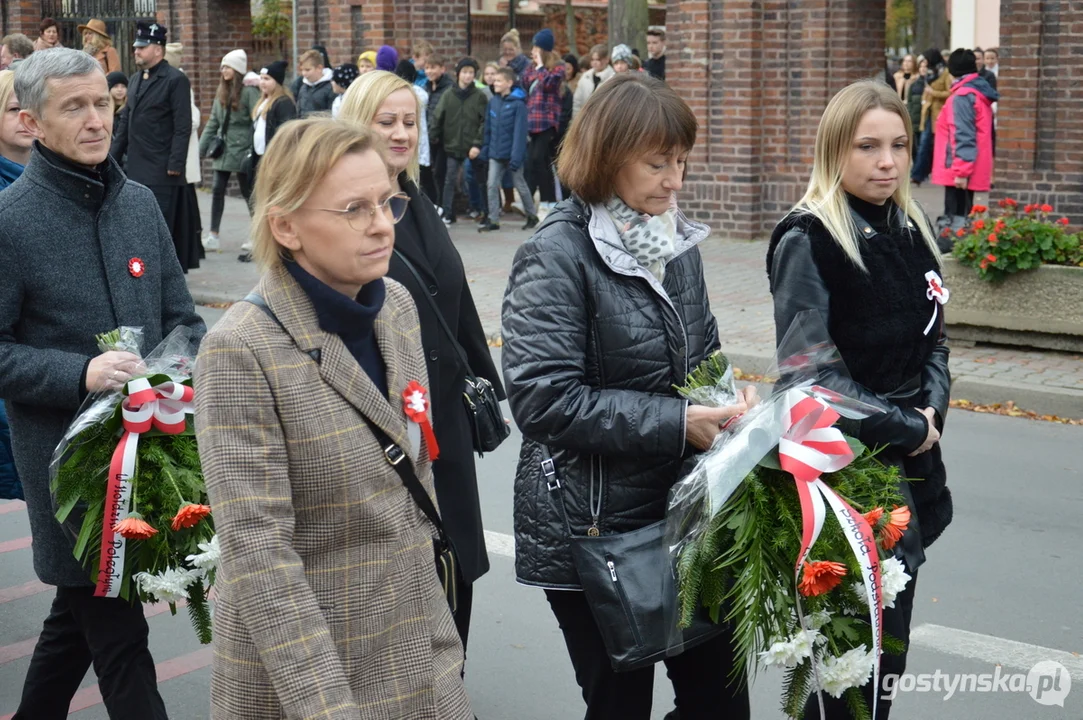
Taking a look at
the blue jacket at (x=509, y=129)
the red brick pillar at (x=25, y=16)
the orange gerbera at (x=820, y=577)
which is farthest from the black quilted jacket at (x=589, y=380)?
the red brick pillar at (x=25, y=16)

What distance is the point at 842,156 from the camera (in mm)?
3855

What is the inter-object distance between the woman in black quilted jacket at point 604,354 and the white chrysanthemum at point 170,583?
85cm

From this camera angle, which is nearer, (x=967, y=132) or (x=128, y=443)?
(x=128, y=443)

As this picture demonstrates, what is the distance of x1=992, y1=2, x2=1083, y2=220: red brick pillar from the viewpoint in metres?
12.4

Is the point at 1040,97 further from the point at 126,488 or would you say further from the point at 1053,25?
the point at 126,488

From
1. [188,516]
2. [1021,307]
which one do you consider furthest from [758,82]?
[188,516]

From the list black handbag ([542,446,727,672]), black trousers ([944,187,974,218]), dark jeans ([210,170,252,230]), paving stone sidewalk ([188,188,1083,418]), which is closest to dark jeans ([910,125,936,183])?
black trousers ([944,187,974,218])

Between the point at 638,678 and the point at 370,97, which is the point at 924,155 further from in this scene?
the point at 638,678

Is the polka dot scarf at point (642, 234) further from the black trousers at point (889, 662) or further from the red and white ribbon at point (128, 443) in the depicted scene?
the red and white ribbon at point (128, 443)

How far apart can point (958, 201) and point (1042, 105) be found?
6.49 ft

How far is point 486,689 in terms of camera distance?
4977 mm

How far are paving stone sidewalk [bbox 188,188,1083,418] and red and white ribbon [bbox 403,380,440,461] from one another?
5.11 m

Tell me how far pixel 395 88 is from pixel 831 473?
1815mm

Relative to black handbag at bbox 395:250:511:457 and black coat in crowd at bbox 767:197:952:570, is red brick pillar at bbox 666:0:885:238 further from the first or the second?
black coat in crowd at bbox 767:197:952:570
